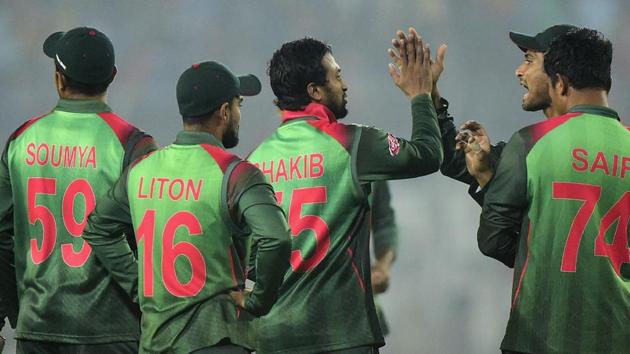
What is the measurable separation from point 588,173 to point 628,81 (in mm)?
4546

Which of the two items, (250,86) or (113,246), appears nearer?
(113,246)

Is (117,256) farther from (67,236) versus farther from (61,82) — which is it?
(61,82)

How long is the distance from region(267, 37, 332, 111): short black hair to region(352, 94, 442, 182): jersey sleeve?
0.96ft

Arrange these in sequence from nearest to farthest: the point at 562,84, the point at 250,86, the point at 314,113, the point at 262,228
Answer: the point at 262,228 < the point at 562,84 < the point at 314,113 < the point at 250,86

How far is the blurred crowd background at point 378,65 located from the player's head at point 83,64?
3792mm

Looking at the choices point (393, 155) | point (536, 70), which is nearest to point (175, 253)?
point (393, 155)

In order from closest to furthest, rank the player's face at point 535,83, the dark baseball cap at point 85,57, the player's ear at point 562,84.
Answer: the player's ear at point 562,84, the player's face at point 535,83, the dark baseball cap at point 85,57

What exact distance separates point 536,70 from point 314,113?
2.45 ft

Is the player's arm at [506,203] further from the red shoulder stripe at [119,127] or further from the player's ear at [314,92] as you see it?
the red shoulder stripe at [119,127]

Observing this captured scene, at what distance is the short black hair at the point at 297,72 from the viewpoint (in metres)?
3.81

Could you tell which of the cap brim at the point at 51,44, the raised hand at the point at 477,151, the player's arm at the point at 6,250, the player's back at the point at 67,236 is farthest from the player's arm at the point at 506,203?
the cap brim at the point at 51,44

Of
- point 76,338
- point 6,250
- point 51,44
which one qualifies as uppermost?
point 51,44

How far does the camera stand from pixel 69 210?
3646 millimetres

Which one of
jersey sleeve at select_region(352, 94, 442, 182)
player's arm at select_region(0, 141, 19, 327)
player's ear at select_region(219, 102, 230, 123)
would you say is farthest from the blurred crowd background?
player's ear at select_region(219, 102, 230, 123)
